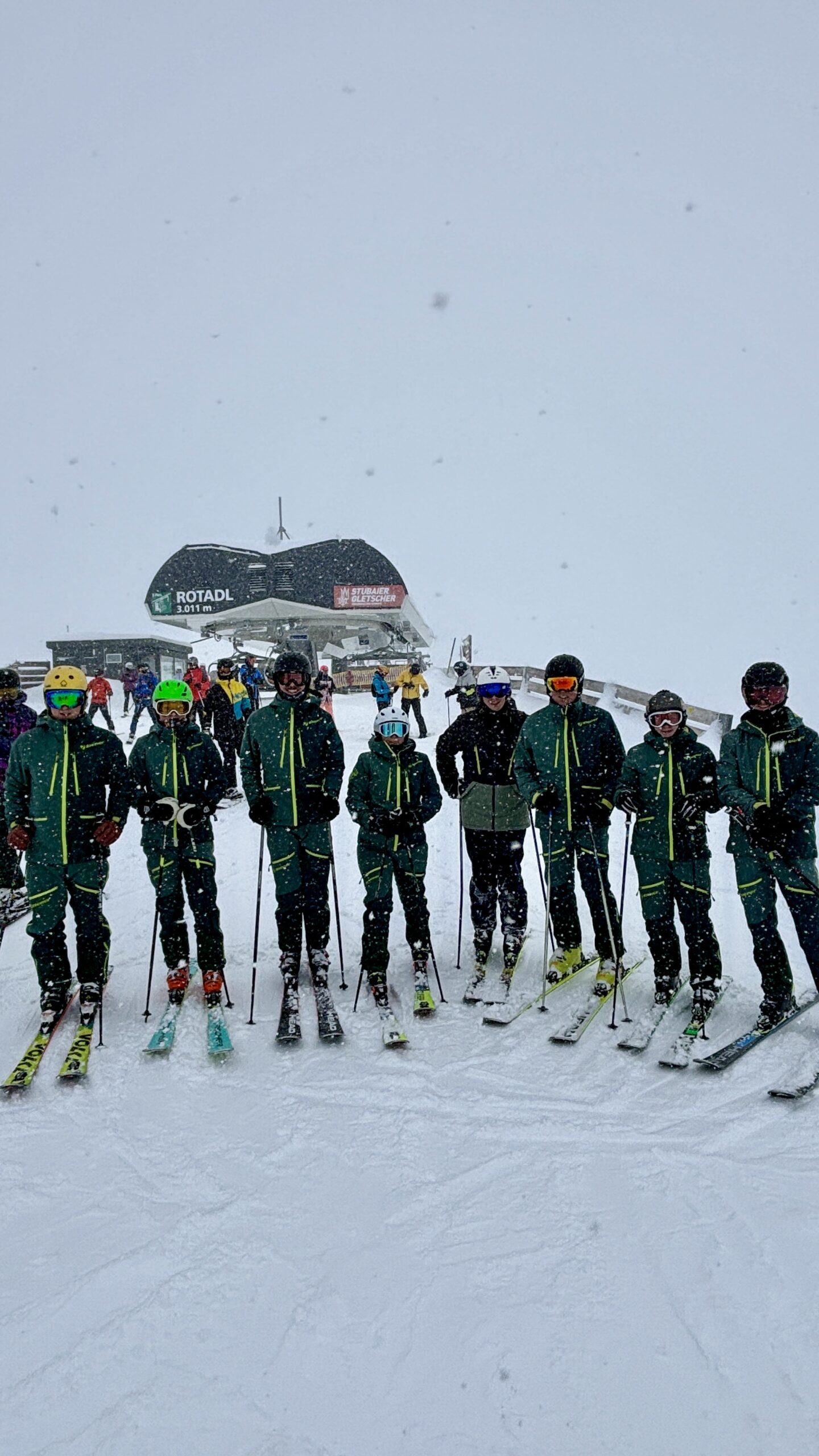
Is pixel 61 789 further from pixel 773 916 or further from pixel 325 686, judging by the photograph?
pixel 325 686

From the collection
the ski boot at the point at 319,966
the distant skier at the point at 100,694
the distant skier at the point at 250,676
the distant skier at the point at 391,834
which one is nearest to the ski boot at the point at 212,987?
the ski boot at the point at 319,966

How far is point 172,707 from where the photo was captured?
→ 4.90 metres

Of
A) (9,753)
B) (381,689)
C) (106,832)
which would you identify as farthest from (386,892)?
(381,689)

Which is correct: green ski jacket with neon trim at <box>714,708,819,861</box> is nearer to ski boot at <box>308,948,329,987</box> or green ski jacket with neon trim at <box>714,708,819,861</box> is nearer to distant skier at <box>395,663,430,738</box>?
ski boot at <box>308,948,329,987</box>

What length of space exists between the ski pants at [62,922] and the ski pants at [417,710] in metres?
10.7

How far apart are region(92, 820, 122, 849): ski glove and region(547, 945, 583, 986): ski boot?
2.87 m

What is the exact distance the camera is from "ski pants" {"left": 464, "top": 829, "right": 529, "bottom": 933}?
17.6 feet

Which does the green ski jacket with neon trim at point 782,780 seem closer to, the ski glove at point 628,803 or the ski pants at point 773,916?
the ski pants at point 773,916

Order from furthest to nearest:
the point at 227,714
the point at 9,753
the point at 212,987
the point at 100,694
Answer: the point at 100,694 < the point at 227,714 < the point at 9,753 < the point at 212,987

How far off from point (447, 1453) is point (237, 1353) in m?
0.68

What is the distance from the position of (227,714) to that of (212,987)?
617 cm

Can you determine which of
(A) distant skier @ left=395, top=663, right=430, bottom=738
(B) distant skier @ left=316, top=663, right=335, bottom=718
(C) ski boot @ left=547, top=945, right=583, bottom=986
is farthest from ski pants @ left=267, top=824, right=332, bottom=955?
(A) distant skier @ left=395, top=663, right=430, bottom=738

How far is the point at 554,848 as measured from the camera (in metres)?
5.12

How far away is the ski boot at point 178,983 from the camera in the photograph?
486 cm
